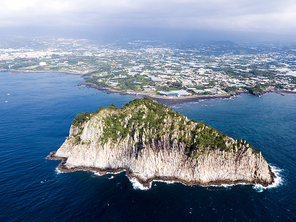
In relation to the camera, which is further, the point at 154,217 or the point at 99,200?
the point at 99,200

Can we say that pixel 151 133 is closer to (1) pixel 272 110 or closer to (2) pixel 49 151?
(2) pixel 49 151

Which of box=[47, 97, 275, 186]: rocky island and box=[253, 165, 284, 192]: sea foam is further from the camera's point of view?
box=[47, 97, 275, 186]: rocky island

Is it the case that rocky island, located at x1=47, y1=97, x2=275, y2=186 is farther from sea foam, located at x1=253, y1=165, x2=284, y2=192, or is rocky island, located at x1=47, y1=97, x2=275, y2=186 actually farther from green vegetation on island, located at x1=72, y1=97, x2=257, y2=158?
sea foam, located at x1=253, y1=165, x2=284, y2=192

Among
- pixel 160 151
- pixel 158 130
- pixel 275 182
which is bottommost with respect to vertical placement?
pixel 275 182

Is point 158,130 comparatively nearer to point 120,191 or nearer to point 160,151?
point 160,151

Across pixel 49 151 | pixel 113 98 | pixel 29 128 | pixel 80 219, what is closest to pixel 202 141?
pixel 80 219

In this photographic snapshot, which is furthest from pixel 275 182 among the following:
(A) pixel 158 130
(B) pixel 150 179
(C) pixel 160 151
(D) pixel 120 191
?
(D) pixel 120 191

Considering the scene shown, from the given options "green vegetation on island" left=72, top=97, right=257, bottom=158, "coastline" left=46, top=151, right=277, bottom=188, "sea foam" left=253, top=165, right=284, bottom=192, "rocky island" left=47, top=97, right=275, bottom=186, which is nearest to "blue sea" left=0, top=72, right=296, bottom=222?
"sea foam" left=253, top=165, right=284, bottom=192

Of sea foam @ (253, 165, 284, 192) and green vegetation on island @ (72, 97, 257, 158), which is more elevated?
green vegetation on island @ (72, 97, 257, 158)
